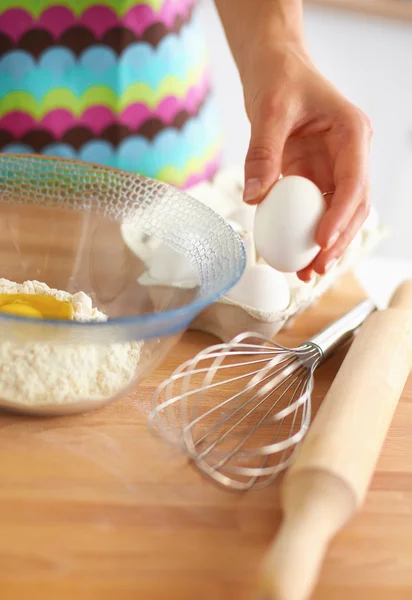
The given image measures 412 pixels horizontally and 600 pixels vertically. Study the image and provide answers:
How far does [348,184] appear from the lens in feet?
2.21

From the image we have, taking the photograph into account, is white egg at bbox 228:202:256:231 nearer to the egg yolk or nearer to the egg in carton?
the egg in carton

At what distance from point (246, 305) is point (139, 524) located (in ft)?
0.91

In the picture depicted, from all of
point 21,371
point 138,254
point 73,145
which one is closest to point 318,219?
point 138,254

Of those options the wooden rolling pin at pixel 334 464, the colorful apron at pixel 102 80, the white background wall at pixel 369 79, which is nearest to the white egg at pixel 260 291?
the wooden rolling pin at pixel 334 464

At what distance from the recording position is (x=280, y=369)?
2.22ft

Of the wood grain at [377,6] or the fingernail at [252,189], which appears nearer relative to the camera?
the fingernail at [252,189]

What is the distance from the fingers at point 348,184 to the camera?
0.64m

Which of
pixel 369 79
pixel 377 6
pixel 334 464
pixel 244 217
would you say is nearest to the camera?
pixel 334 464

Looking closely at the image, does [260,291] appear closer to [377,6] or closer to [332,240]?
[332,240]

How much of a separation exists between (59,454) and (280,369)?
232mm

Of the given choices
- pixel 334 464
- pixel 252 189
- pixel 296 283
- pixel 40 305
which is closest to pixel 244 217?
pixel 296 283

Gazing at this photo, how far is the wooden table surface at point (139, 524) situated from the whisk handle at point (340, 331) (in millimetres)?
139

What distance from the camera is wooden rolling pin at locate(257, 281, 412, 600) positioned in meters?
0.41

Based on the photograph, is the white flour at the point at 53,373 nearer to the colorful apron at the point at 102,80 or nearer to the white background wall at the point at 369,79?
the colorful apron at the point at 102,80
